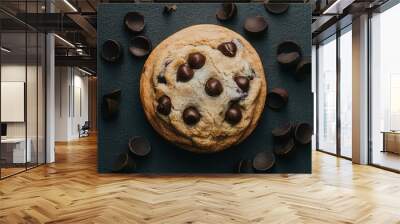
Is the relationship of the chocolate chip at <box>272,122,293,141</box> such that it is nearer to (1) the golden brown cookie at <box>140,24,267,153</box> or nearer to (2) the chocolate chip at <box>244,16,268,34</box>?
(1) the golden brown cookie at <box>140,24,267,153</box>

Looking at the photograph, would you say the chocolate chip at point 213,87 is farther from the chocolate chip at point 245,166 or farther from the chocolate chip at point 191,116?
the chocolate chip at point 245,166

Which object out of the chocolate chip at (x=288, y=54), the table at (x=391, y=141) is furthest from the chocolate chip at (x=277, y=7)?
the table at (x=391, y=141)

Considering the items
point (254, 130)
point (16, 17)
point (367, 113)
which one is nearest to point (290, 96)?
point (254, 130)

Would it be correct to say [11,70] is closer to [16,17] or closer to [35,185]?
[16,17]

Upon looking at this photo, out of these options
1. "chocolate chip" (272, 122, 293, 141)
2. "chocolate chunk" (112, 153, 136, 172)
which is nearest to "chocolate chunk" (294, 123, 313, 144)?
"chocolate chip" (272, 122, 293, 141)

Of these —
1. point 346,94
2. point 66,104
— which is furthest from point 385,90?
point 66,104

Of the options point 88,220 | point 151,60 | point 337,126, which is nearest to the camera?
point 88,220

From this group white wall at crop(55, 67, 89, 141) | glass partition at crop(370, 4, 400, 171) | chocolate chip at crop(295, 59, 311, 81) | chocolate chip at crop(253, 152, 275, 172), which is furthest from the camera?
white wall at crop(55, 67, 89, 141)

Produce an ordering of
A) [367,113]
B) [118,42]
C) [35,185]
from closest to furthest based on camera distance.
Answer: [35,185] < [118,42] < [367,113]
